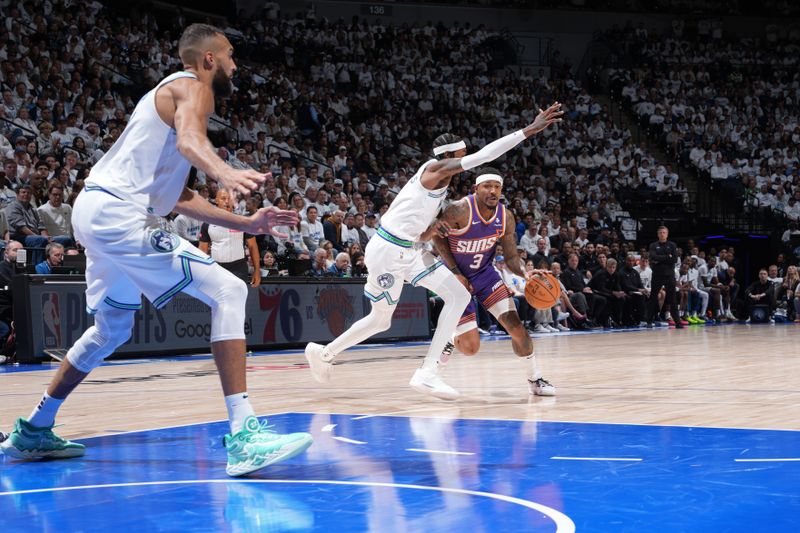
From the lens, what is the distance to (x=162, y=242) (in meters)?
4.31

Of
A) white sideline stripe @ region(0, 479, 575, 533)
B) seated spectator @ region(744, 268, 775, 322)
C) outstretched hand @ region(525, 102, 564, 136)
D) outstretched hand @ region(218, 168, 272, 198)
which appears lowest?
seated spectator @ region(744, 268, 775, 322)

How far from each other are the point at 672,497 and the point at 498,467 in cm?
91

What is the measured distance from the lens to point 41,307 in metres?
11.5

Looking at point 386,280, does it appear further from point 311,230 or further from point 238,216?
point 311,230

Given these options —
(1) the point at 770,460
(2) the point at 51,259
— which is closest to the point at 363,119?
(2) the point at 51,259

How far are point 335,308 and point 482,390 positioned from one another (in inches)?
288

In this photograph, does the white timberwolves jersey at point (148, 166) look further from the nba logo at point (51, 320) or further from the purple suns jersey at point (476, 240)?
the nba logo at point (51, 320)

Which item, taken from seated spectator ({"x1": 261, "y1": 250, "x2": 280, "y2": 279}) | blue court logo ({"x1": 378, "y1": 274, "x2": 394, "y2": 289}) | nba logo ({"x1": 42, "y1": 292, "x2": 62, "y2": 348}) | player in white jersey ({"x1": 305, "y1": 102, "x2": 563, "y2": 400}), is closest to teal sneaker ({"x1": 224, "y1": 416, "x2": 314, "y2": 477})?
player in white jersey ({"x1": 305, "y1": 102, "x2": 563, "y2": 400})

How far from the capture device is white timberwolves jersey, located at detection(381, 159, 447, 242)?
23.9 feet

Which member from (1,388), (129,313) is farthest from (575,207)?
(129,313)

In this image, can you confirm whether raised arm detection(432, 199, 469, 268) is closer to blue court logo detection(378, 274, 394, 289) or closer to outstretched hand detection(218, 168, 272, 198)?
blue court logo detection(378, 274, 394, 289)

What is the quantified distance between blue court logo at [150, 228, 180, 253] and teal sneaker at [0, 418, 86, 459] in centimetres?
116

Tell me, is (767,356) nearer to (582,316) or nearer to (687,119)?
(582,316)

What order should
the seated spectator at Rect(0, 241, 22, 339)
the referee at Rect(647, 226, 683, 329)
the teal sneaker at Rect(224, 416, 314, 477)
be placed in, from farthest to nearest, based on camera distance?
the referee at Rect(647, 226, 683, 329) → the seated spectator at Rect(0, 241, 22, 339) → the teal sneaker at Rect(224, 416, 314, 477)
